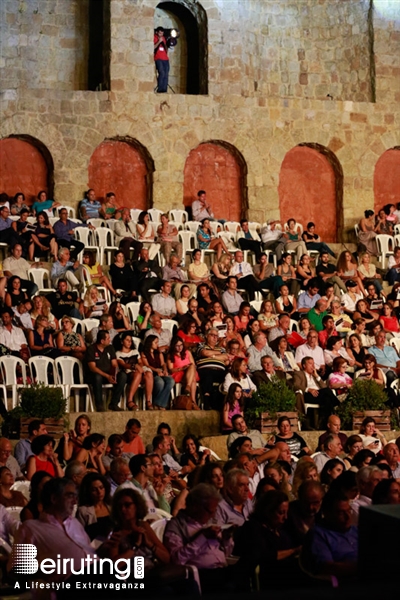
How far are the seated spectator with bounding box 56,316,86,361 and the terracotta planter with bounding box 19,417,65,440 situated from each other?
1686mm

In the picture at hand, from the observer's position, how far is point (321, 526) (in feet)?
20.8

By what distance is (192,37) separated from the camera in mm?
19219

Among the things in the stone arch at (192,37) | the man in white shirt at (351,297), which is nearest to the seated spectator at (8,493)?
the man in white shirt at (351,297)

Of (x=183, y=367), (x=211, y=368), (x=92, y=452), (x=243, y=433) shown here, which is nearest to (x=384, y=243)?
(x=211, y=368)

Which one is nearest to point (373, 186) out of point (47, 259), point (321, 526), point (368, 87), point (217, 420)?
point (368, 87)

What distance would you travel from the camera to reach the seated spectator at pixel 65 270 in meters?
14.0

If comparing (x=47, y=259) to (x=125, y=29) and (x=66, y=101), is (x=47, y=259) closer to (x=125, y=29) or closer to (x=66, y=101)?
(x=66, y=101)

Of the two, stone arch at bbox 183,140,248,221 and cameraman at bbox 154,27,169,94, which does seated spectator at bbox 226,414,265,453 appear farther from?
cameraman at bbox 154,27,169,94

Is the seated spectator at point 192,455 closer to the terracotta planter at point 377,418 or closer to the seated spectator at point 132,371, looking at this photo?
the seated spectator at point 132,371

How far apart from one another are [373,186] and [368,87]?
182cm

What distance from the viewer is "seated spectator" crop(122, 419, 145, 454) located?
10.1 m

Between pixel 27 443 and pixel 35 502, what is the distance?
3114 mm

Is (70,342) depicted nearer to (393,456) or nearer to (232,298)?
(232,298)

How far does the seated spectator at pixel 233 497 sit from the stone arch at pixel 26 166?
10650 millimetres
